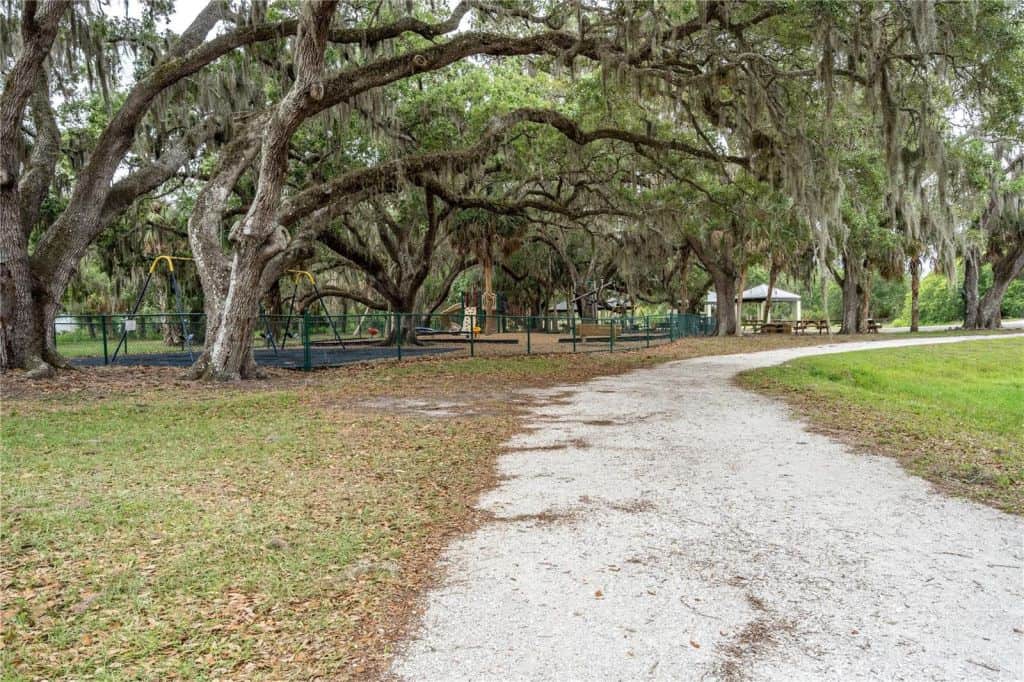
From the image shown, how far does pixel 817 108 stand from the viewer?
12.2 metres

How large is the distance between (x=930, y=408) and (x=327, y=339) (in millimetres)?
15457

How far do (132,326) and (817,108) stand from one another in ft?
53.3

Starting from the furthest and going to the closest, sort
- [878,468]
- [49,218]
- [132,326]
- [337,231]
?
1. [337,231]
2. [49,218]
3. [132,326]
4. [878,468]

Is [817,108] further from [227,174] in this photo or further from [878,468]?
[227,174]

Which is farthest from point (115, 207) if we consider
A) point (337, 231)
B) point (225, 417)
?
point (337, 231)

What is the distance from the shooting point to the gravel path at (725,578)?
99.3 inches

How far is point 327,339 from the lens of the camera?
19.4 meters

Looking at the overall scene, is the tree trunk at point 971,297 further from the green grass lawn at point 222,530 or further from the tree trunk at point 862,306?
the green grass lawn at point 222,530

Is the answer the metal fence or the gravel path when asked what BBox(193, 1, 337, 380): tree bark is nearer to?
the metal fence

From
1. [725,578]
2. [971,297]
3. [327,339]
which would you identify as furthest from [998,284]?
[725,578]

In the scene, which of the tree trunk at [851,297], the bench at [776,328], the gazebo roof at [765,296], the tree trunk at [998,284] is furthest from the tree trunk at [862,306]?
the tree trunk at [998,284]

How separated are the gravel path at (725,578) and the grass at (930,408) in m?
0.53

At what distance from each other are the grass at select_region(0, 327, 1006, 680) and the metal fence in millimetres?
6888

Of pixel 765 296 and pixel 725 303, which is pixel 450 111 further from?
pixel 765 296
